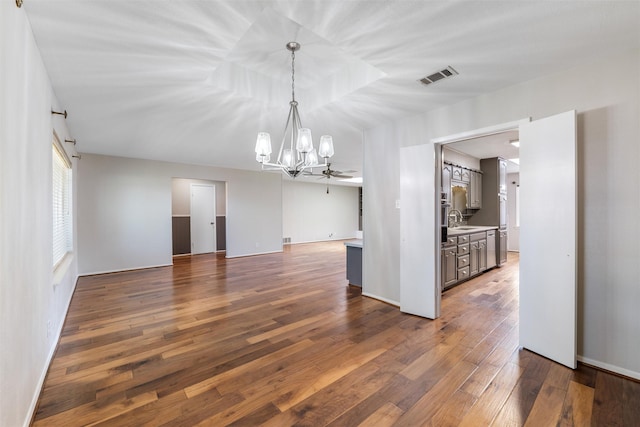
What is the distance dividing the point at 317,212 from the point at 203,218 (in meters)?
4.35

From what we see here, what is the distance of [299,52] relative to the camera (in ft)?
8.50

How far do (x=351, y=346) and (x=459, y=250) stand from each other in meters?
2.92

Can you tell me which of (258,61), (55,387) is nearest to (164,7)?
(258,61)

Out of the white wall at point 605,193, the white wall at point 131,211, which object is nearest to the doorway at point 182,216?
the white wall at point 131,211

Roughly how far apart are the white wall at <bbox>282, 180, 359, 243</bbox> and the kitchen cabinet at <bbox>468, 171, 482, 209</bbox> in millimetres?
6031

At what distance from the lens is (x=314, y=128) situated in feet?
13.1

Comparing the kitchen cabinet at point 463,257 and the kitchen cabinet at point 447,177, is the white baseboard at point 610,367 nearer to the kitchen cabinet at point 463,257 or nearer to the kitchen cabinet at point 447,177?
the kitchen cabinet at point 463,257

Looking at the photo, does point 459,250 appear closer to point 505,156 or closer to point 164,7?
point 505,156

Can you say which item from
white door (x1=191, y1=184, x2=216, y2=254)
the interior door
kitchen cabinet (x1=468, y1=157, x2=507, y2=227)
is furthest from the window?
kitchen cabinet (x1=468, y1=157, x2=507, y2=227)

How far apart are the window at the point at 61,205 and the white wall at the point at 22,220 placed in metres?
1.22

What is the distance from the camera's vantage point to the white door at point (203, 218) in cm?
823

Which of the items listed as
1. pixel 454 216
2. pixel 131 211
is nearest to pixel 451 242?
pixel 454 216

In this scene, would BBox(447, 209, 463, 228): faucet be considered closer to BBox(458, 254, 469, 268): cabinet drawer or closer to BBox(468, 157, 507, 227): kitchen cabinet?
BBox(468, 157, 507, 227): kitchen cabinet

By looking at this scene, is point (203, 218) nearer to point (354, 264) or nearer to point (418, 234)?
point (354, 264)
